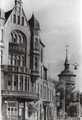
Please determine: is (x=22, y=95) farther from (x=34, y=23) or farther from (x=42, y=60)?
(x=34, y=23)

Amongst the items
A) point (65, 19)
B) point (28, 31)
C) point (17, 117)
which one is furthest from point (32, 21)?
point (17, 117)

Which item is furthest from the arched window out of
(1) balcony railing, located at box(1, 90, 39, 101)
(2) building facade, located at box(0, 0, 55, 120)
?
(1) balcony railing, located at box(1, 90, 39, 101)

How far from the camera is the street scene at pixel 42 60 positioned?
3.78 ft

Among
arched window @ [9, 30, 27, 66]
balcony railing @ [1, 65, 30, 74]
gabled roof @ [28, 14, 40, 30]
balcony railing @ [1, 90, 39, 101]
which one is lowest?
balcony railing @ [1, 90, 39, 101]

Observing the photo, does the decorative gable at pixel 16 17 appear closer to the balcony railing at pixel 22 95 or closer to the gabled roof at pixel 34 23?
the gabled roof at pixel 34 23

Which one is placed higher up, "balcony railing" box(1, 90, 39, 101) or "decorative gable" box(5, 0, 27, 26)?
"decorative gable" box(5, 0, 27, 26)

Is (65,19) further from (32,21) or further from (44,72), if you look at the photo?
(44,72)

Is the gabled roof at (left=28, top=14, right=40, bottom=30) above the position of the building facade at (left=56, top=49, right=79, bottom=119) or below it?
above

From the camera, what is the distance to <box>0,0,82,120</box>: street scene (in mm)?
1152

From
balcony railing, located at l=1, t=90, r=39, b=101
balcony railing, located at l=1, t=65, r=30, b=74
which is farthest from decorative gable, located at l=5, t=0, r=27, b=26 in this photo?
balcony railing, located at l=1, t=90, r=39, b=101

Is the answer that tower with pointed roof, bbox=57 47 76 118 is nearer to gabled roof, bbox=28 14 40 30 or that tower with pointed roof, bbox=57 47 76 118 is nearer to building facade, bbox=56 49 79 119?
building facade, bbox=56 49 79 119

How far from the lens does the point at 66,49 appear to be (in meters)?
1.16

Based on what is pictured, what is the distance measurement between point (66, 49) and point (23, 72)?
22 cm

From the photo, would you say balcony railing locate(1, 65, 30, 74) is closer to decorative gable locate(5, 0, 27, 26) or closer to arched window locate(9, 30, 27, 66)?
arched window locate(9, 30, 27, 66)
